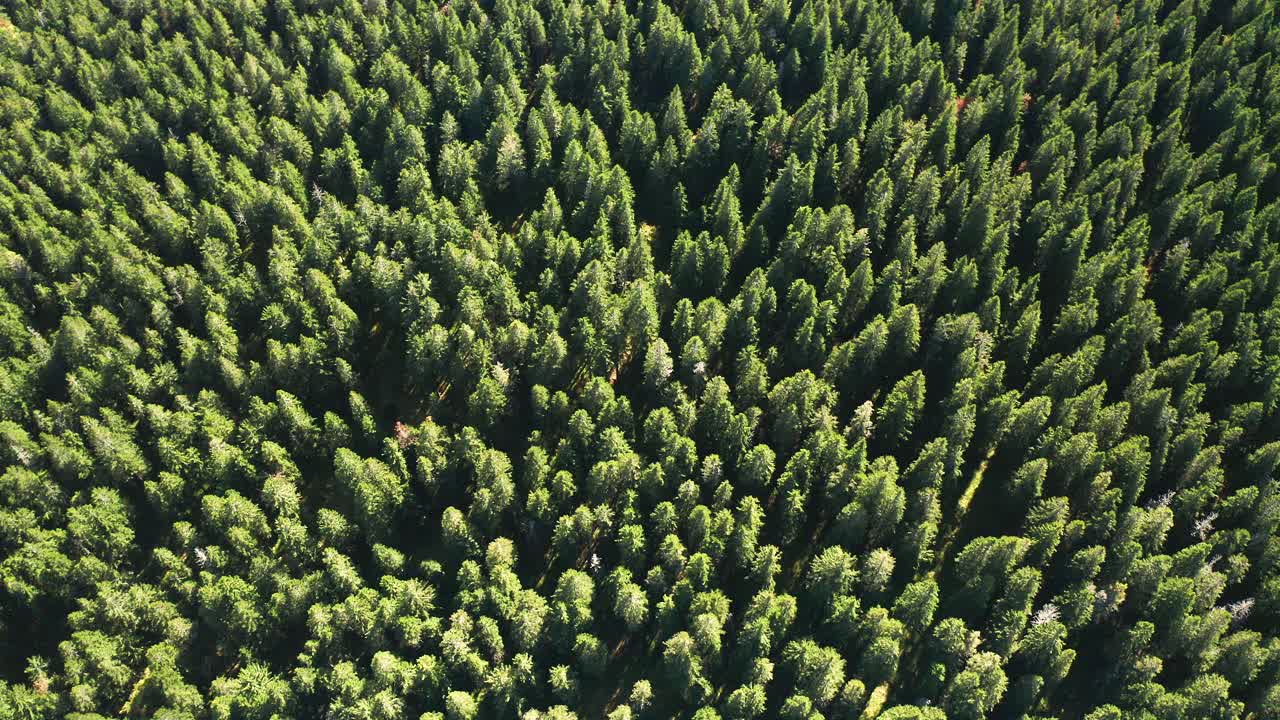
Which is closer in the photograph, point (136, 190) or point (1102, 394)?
point (1102, 394)

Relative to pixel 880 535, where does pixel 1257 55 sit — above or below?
above

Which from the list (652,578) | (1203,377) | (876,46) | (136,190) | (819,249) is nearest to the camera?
(652,578)

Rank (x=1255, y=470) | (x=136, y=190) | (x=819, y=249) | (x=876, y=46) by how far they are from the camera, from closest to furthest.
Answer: (x=1255, y=470) → (x=819, y=249) → (x=136, y=190) → (x=876, y=46)

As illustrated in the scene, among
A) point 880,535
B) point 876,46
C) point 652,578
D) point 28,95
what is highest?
point 876,46

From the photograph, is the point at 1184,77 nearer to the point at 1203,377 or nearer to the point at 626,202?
the point at 1203,377

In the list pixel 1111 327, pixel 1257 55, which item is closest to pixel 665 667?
pixel 1111 327

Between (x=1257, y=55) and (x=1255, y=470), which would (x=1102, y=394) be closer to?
(x=1255, y=470)

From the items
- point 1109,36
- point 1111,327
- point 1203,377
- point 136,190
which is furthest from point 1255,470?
point 136,190
